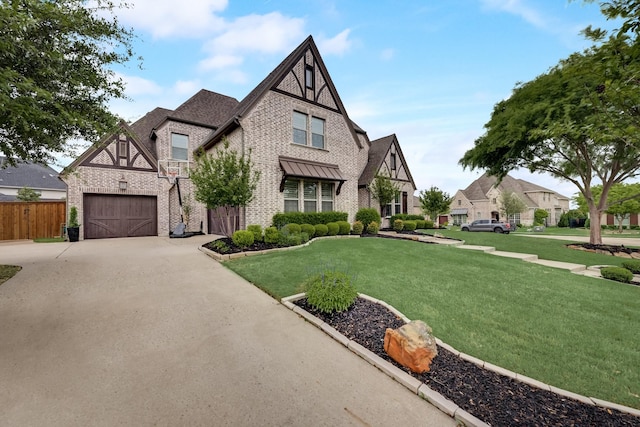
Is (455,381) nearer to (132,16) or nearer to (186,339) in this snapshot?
(186,339)

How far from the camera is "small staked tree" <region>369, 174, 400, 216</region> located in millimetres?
17062

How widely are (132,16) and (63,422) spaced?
748 centimetres

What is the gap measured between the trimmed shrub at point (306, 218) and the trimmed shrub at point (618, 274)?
947 centimetres

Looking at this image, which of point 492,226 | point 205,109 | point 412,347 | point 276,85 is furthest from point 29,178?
point 492,226

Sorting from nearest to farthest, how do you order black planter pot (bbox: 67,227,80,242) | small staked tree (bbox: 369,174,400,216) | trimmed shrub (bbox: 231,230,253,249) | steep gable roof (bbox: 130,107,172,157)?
1. trimmed shrub (bbox: 231,230,253,249)
2. black planter pot (bbox: 67,227,80,242)
3. steep gable roof (bbox: 130,107,172,157)
4. small staked tree (bbox: 369,174,400,216)

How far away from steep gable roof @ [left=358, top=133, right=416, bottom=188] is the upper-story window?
38.0ft

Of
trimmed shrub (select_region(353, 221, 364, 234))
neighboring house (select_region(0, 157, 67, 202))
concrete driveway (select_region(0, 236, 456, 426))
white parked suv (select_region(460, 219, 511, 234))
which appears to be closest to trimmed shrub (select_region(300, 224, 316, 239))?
trimmed shrub (select_region(353, 221, 364, 234))

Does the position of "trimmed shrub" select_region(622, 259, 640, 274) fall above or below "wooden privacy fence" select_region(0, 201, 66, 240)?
below

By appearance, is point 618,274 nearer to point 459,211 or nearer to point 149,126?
point 149,126

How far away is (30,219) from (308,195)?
1480 centimetres

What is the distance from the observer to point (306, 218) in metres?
11.8

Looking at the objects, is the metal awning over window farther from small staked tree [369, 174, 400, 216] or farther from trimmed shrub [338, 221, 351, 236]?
trimmed shrub [338, 221, 351, 236]

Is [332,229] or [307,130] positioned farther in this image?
[307,130]

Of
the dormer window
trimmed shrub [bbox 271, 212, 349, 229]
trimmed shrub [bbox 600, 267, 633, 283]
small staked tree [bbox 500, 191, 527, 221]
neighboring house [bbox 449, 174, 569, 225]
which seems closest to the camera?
trimmed shrub [bbox 600, 267, 633, 283]
